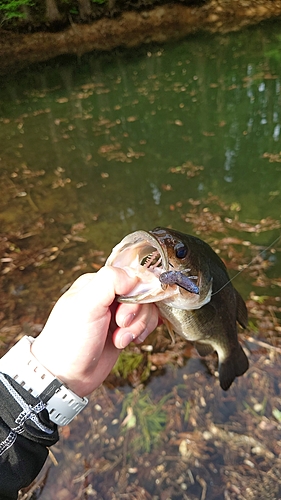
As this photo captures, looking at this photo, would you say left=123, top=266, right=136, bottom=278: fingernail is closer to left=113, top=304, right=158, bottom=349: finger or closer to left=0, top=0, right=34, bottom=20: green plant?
left=113, top=304, right=158, bottom=349: finger

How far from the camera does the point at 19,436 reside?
1.61m

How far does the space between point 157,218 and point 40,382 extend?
427cm

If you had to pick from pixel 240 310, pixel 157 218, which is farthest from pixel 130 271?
pixel 157 218

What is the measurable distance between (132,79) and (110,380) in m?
10.8

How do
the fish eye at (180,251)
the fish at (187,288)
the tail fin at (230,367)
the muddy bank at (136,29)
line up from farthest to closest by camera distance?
the muddy bank at (136,29)
the tail fin at (230,367)
the fish eye at (180,251)
the fish at (187,288)

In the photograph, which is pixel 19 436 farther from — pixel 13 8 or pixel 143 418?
pixel 13 8

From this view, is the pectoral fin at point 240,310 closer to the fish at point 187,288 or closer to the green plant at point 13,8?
the fish at point 187,288

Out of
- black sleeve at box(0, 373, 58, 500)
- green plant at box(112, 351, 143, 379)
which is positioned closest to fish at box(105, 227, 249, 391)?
black sleeve at box(0, 373, 58, 500)

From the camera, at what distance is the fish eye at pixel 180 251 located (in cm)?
183

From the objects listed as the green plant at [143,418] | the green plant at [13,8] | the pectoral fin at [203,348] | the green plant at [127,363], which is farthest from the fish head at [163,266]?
the green plant at [13,8]

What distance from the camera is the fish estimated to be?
1683mm

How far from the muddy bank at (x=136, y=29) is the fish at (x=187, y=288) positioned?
51.3 feet

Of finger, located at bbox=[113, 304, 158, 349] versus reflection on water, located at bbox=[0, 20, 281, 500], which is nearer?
finger, located at bbox=[113, 304, 158, 349]

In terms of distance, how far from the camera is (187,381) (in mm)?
3570
